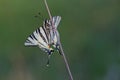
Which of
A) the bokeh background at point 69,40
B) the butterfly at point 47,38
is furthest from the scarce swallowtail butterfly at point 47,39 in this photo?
the bokeh background at point 69,40

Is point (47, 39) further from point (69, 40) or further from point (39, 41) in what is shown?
point (69, 40)

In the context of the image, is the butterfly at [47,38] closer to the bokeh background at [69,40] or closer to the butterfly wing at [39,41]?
the butterfly wing at [39,41]

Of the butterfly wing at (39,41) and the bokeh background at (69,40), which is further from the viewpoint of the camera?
the bokeh background at (69,40)

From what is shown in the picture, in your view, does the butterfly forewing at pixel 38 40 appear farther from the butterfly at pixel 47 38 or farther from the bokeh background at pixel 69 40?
the bokeh background at pixel 69 40

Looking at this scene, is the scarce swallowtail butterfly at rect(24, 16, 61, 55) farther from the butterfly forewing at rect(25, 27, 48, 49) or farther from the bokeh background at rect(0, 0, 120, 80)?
the bokeh background at rect(0, 0, 120, 80)

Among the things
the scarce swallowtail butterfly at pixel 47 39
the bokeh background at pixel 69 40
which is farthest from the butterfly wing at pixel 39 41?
the bokeh background at pixel 69 40

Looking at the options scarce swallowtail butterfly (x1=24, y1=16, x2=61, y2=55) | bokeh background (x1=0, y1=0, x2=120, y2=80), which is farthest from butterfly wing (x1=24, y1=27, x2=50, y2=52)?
bokeh background (x1=0, y1=0, x2=120, y2=80)
